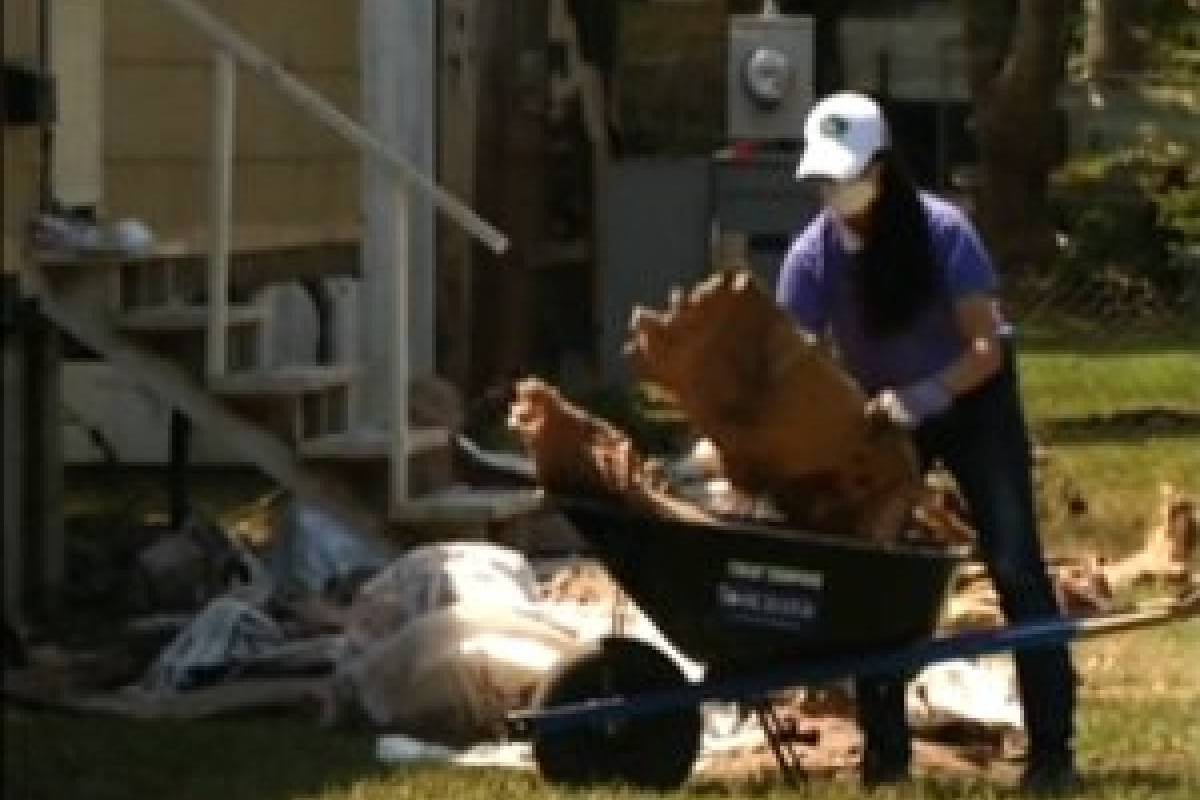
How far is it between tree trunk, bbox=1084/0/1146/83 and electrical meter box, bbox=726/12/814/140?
12.9m

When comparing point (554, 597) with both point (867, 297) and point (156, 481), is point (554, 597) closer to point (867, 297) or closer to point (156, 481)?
point (867, 297)

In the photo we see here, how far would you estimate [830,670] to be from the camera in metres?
7.96

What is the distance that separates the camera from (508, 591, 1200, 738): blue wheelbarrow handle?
314 inches

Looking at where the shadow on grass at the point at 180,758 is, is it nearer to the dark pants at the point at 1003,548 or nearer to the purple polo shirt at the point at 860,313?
the dark pants at the point at 1003,548

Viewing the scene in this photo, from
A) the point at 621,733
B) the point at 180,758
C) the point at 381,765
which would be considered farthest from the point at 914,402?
the point at 180,758

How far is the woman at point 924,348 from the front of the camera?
26.0ft

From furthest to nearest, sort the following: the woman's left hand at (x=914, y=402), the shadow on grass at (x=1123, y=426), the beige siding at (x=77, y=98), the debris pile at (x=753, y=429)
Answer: the shadow on grass at (x=1123, y=426)
the beige siding at (x=77, y=98)
the woman's left hand at (x=914, y=402)
the debris pile at (x=753, y=429)

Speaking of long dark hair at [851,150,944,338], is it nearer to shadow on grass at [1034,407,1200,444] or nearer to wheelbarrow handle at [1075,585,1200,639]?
wheelbarrow handle at [1075,585,1200,639]

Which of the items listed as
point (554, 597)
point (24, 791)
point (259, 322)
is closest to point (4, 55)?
point (259, 322)

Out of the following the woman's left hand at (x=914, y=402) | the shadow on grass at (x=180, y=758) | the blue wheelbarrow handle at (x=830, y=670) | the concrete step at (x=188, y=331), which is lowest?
the shadow on grass at (x=180, y=758)

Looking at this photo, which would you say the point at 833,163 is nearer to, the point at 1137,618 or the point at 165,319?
the point at 1137,618

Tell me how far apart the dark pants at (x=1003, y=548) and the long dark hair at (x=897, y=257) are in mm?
255

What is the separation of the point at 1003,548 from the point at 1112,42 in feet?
89.7

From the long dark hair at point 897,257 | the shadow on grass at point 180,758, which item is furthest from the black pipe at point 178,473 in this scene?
the long dark hair at point 897,257
